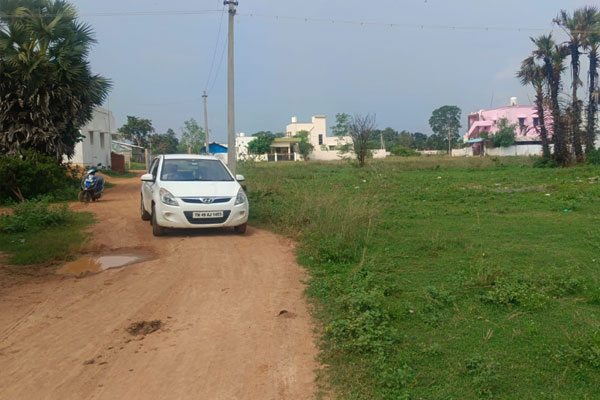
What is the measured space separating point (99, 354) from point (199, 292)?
175 centimetres

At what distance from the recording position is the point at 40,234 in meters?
9.34

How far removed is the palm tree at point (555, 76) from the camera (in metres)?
29.1

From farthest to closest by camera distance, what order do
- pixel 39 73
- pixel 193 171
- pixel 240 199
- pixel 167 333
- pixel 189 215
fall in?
pixel 39 73 < pixel 193 171 < pixel 240 199 < pixel 189 215 < pixel 167 333

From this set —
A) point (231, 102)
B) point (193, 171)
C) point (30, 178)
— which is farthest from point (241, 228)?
point (30, 178)

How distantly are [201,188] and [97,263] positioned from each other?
2503 millimetres

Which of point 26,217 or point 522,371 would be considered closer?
point 522,371

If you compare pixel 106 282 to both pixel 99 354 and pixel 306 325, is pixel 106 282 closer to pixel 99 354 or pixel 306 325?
pixel 99 354

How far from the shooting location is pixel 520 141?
58.0 metres

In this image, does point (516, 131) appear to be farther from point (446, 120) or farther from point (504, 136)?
point (446, 120)

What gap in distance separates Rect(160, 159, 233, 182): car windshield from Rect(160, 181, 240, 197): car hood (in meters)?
0.33

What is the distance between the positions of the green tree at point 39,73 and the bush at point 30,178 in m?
1.22

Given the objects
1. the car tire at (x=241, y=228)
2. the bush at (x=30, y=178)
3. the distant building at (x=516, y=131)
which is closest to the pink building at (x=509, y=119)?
the distant building at (x=516, y=131)

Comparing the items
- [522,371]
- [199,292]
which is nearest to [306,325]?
[199,292]

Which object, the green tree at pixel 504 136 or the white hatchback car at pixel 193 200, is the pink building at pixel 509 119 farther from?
the white hatchback car at pixel 193 200
